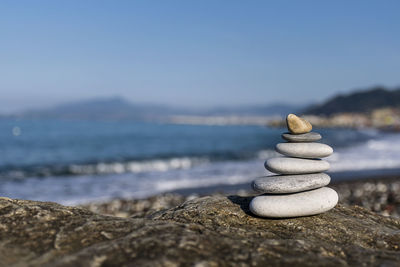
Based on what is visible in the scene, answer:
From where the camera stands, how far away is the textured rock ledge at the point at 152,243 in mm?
2756

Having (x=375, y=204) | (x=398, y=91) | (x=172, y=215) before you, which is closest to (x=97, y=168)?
(x=375, y=204)

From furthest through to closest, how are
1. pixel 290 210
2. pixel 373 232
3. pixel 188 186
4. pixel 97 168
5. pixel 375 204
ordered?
pixel 97 168 → pixel 188 186 → pixel 375 204 → pixel 290 210 → pixel 373 232

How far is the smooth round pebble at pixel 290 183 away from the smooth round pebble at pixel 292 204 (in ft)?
0.30

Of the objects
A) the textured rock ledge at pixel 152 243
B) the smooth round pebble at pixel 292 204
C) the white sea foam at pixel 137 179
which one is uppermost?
the textured rock ledge at pixel 152 243

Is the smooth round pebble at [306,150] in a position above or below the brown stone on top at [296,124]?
below

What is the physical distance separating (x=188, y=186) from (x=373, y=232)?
14.5 meters

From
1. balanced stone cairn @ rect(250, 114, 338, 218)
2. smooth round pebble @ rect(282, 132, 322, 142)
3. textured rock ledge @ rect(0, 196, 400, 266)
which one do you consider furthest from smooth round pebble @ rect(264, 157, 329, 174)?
textured rock ledge @ rect(0, 196, 400, 266)

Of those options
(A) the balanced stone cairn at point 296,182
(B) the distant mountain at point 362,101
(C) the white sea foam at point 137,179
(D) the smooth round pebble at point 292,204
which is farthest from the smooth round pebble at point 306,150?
(B) the distant mountain at point 362,101

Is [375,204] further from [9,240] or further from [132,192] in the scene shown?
[9,240]

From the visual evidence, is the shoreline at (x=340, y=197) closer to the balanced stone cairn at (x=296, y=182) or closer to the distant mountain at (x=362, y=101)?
the balanced stone cairn at (x=296, y=182)

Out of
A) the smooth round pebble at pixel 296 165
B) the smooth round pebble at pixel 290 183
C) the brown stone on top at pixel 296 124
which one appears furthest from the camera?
the brown stone on top at pixel 296 124

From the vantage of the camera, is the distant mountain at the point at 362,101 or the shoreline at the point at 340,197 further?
the distant mountain at the point at 362,101

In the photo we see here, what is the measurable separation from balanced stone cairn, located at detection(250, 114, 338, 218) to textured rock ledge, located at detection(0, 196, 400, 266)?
48 centimetres

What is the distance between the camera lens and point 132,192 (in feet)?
56.7
